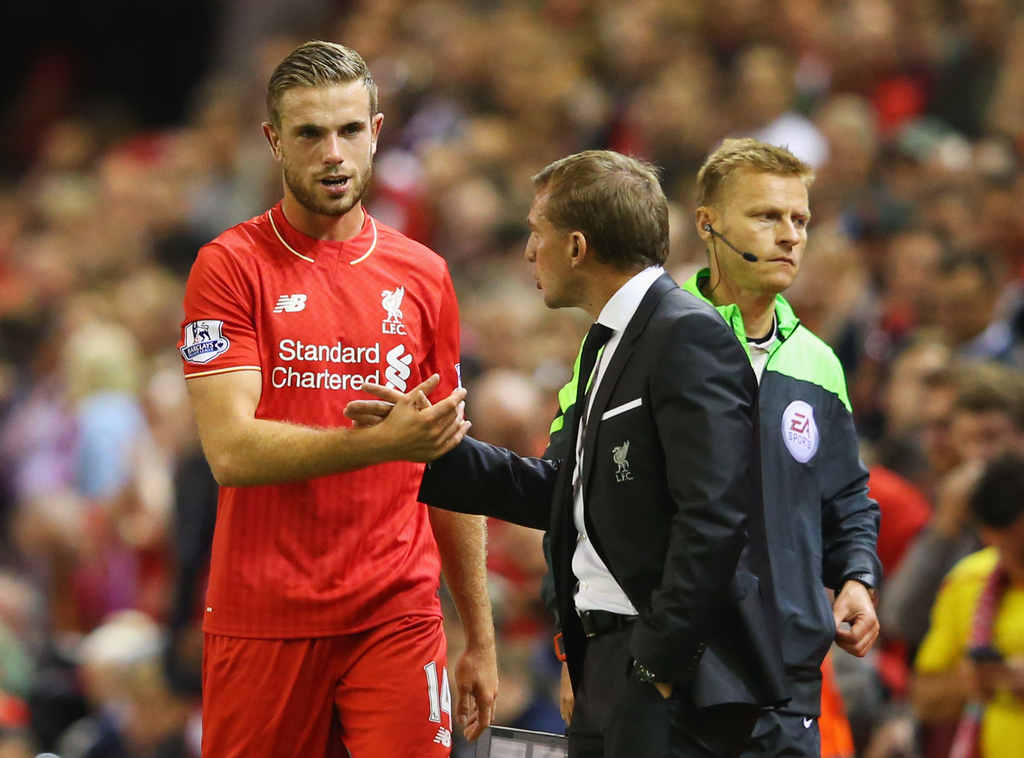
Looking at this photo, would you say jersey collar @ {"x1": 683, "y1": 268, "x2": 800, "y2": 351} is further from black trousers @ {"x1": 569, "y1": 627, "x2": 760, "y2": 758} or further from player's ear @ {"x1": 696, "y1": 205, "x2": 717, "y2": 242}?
black trousers @ {"x1": 569, "y1": 627, "x2": 760, "y2": 758}

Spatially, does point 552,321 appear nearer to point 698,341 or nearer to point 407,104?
point 407,104

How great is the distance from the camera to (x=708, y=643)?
307 centimetres

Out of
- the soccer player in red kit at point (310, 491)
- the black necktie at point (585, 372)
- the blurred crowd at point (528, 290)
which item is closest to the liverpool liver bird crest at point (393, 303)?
the soccer player in red kit at point (310, 491)

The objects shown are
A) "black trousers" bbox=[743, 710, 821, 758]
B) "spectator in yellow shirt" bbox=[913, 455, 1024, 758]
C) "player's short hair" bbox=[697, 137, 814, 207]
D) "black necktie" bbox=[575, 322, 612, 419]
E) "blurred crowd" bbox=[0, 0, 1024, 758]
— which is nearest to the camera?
"black necktie" bbox=[575, 322, 612, 419]

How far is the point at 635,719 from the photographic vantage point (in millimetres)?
3020

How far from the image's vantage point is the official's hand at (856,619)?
354cm

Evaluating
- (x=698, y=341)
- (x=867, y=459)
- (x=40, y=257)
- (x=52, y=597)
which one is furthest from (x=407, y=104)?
(x=698, y=341)

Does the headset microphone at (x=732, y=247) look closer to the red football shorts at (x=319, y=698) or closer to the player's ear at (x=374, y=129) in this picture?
the player's ear at (x=374, y=129)

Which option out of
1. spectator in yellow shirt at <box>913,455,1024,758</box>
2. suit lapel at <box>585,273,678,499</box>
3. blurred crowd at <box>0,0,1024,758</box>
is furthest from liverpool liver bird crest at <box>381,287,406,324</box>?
spectator in yellow shirt at <box>913,455,1024,758</box>

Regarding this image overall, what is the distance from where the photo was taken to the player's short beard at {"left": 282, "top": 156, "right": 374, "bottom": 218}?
3.60 metres

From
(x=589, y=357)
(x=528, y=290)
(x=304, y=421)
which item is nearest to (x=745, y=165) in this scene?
(x=589, y=357)

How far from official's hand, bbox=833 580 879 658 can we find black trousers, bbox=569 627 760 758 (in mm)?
467

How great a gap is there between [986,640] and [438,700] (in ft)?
6.92

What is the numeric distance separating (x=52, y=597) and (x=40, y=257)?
404cm
